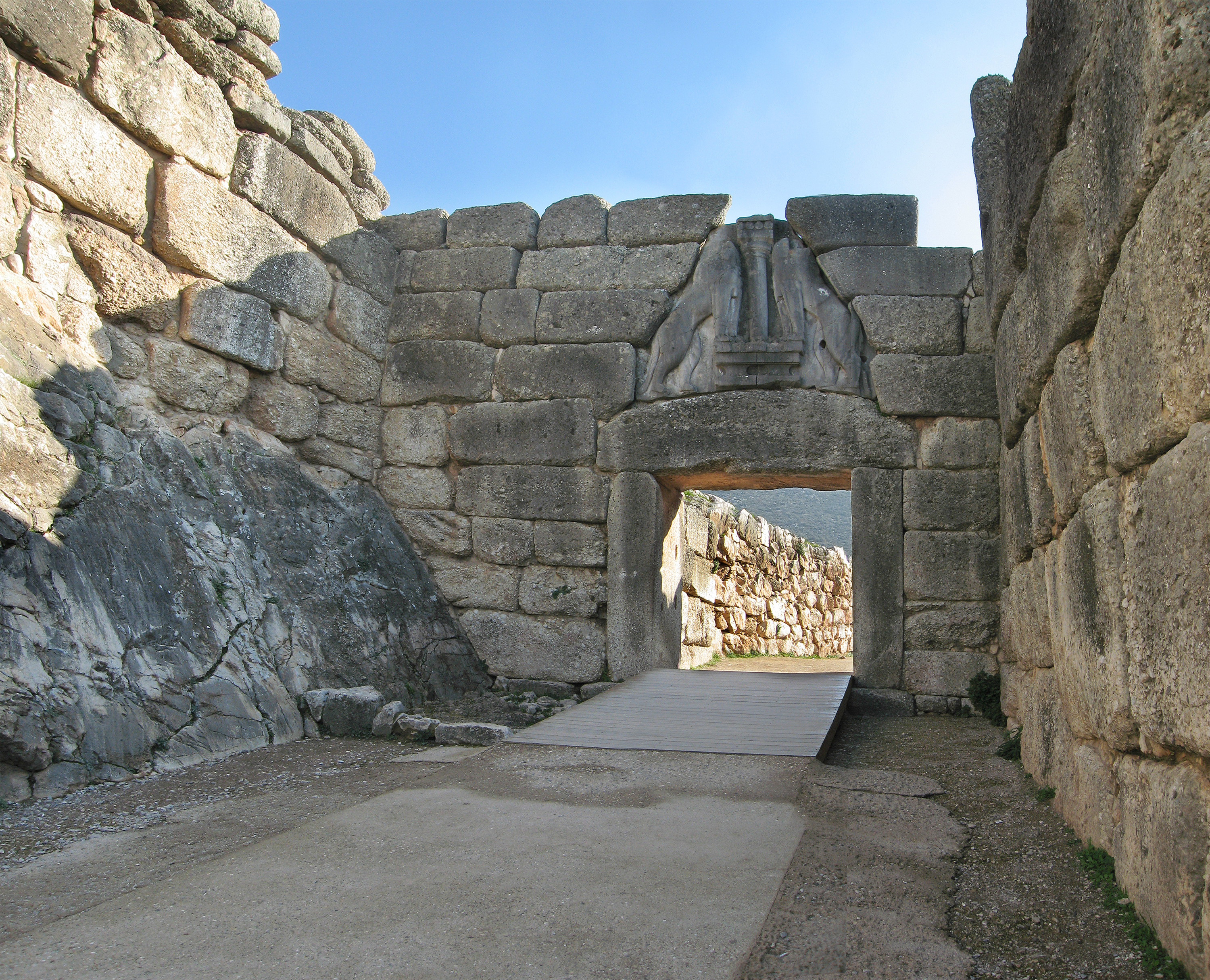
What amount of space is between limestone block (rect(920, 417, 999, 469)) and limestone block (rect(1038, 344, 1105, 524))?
2736 millimetres

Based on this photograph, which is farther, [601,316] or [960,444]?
[601,316]

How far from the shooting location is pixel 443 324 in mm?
6867

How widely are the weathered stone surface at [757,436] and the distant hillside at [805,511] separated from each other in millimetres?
15180

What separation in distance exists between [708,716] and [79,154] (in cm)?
432

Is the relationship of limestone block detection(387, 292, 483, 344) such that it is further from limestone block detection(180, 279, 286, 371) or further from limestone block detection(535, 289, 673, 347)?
limestone block detection(180, 279, 286, 371)

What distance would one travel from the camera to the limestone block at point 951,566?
5746 millimetres

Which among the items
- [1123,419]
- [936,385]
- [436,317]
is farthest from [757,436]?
[1123,419]

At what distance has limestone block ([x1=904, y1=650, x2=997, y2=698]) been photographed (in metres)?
5.73

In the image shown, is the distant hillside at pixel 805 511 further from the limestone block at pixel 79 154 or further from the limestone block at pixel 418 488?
the limestone block at pixel 79 154

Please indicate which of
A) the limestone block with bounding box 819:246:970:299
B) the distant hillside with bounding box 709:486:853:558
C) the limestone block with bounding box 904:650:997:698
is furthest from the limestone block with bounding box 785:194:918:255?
the distant hillside with bounding box 709:486:853:558

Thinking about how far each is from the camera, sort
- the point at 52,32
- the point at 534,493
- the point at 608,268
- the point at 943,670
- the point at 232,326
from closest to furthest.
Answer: the point at 52,32 → the point at 232,326 → the point at 943,670 → the point at 534,493 → the point at 608,268

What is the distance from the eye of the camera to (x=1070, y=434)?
109 inches

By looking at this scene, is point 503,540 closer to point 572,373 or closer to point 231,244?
point 572,373

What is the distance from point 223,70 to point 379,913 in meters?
5.22
